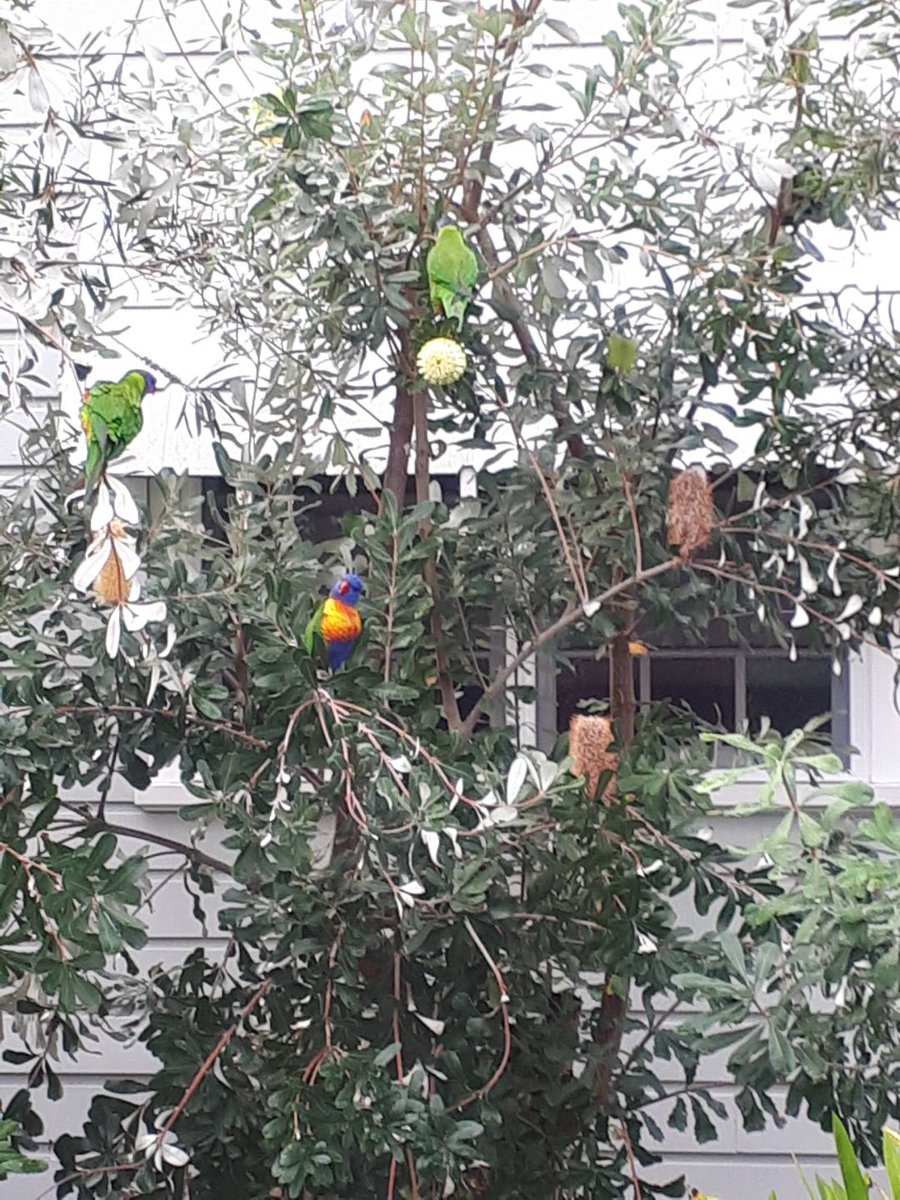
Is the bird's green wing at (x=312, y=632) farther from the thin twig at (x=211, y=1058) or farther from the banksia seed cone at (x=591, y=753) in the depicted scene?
the thin twig at (x=211, y=1058)

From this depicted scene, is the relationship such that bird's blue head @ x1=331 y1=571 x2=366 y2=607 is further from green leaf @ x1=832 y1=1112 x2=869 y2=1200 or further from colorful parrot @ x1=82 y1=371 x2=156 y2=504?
green leaf @ x1=832 y1=1112 x2=869 y2=1200

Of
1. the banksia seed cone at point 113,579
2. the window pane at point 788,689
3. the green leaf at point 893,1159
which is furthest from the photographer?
the window pane at point 788,689

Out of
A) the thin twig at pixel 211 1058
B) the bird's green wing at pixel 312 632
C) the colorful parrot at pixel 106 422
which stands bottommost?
the thin twig at pixel 211 1058

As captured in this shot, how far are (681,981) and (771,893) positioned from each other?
0.36 metres

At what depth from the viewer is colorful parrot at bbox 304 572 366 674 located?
68.8 inches

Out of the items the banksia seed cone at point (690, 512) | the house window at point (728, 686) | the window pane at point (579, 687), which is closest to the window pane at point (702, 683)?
the house window at point (728, 686)

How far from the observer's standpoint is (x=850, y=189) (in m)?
1.86

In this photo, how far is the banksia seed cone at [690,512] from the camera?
1.88m

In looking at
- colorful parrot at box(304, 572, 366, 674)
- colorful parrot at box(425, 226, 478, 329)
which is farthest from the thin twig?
→ colorful parrot at box(425, 226, 478, 329)

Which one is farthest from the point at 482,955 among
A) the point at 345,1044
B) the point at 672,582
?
the point at 672,582

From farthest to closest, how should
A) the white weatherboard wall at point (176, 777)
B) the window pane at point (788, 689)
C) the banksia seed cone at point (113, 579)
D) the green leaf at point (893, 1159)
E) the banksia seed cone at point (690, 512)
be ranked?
the window pane at point (788, 689) → the white weatherboard wall at point (176, 777) → the banksia seed cone at point (690, 512) → the green leaf at point (893, 1159) → the banksia seed cone at point (113, 579)

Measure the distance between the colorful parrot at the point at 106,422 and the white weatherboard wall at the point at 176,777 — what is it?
131 cm

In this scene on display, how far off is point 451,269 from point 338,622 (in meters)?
0.50

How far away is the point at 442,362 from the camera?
1.78 metres
